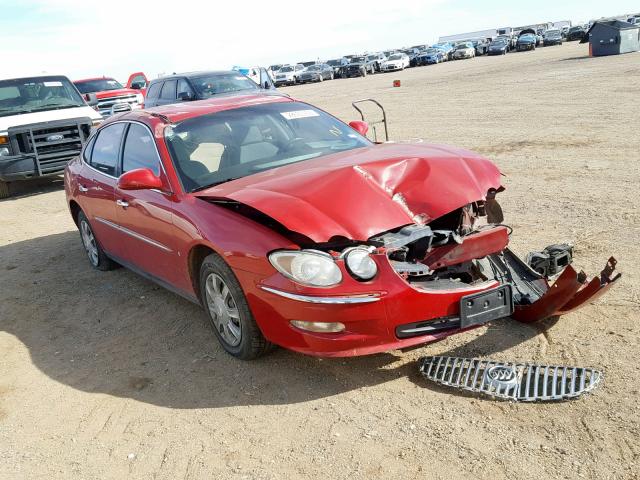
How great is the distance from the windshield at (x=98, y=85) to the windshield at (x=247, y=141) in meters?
17.3

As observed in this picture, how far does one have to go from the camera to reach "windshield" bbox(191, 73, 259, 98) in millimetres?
14078

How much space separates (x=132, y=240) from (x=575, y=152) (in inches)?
280

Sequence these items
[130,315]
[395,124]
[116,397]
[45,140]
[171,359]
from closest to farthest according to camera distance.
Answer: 1. [116,397]
2. [171,359]
3. [130,315]
4. [45,140]
5. [395,124]

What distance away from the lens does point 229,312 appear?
418 centimetres

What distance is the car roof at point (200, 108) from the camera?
5168 millimetres

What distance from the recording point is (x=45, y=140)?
11.7 m

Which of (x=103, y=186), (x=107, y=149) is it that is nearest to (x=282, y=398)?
(x=103, y=186)

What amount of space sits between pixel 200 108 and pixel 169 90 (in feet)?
33.5

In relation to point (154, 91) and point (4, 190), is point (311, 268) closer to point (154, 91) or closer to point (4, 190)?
point (4, 190)

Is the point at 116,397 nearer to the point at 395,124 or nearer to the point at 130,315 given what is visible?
the point at 130,315

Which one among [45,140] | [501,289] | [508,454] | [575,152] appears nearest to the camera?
[508,454]

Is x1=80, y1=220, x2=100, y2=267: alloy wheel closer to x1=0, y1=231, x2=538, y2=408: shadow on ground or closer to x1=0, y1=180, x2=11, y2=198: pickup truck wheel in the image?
x1=0, y1=231, x2=538, y2=408: shadow on ground

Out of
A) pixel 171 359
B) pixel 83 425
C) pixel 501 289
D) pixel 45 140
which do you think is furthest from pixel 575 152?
pixel 45 140

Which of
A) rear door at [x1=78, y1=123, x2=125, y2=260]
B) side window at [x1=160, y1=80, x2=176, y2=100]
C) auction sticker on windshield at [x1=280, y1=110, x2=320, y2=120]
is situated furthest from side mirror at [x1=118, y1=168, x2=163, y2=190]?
side window at [x1=160, y1=80, x2=176, y2=100]
